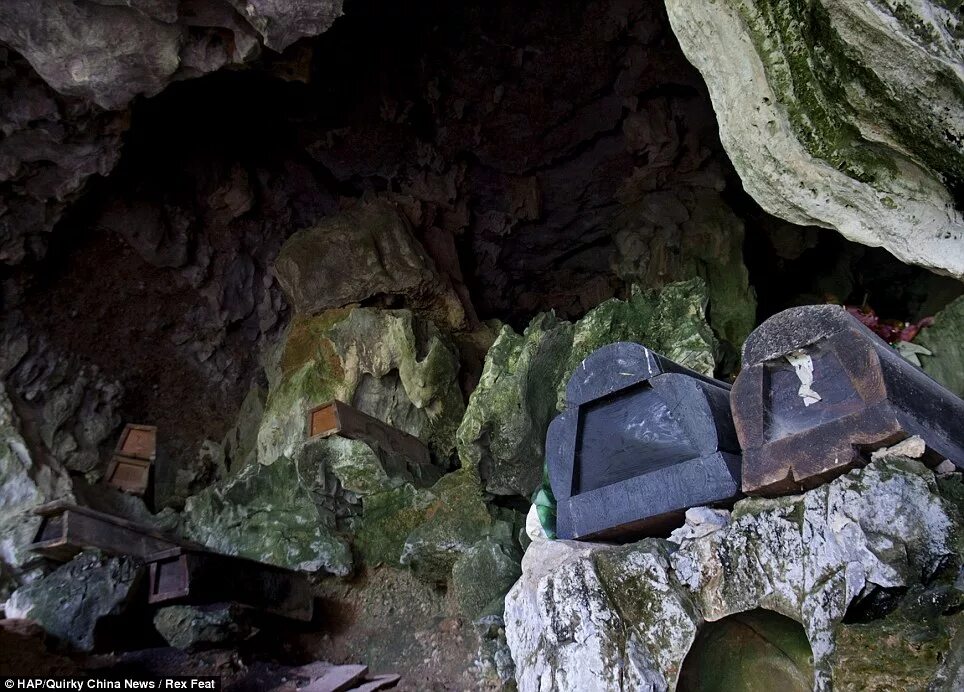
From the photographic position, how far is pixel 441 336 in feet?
27.7

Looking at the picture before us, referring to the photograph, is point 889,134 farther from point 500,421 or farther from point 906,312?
point 906,312

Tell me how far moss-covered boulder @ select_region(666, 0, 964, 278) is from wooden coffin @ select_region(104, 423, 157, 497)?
7.30 metres

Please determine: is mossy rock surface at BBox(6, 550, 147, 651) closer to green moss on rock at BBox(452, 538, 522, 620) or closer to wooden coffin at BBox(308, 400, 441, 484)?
green moss on rock at BBox(452, 538, 522, 620)

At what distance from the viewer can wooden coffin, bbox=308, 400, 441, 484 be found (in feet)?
22.4

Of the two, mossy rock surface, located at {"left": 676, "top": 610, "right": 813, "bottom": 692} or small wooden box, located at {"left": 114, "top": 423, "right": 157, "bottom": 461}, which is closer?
mossy rock surface, located at {"left": 676, "top": 610, "right": 813, "bottom": 692}

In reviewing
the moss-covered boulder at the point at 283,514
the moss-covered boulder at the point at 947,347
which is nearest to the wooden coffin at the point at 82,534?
the moss-covered boulder at the point at 283,514

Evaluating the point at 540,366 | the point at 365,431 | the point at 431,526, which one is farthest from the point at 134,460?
the point at 540,366

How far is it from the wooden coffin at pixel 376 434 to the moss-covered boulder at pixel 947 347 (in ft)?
15.4

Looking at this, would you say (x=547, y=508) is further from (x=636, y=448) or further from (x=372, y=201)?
(x=372, y=201)

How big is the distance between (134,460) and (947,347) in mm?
8604

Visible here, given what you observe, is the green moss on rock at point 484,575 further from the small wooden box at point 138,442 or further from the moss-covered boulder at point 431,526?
the small wooden box at point 138,442

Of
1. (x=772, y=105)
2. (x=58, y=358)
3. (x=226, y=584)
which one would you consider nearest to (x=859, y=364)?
(x=772, y=105)

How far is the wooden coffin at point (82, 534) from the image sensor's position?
4.90 meters

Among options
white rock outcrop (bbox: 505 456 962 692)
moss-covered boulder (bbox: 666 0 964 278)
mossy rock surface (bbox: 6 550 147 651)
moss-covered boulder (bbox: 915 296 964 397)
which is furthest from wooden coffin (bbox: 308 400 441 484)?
moss-covered boulder (bbox: 915 296 964 397)
